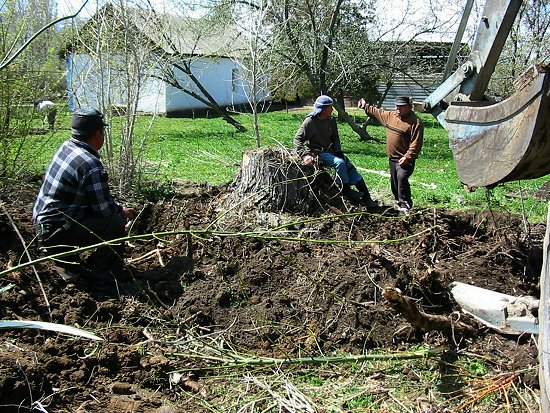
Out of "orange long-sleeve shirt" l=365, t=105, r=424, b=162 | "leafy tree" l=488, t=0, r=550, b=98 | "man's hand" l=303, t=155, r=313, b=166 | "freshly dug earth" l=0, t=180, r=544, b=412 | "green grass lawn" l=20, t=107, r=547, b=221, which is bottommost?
"freshly dug earth" l=0, t=180, r=544, b=412

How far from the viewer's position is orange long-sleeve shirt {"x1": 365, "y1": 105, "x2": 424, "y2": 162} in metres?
8.39

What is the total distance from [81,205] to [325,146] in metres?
3.75

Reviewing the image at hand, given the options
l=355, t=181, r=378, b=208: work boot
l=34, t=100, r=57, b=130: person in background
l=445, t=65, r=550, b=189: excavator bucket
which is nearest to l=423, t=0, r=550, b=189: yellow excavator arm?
l=445, t=65, r=550, b=189: excavator bucket

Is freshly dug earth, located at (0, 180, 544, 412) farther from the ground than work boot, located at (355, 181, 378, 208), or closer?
closer

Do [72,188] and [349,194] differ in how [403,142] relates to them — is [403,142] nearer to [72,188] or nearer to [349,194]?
A: [349,194]

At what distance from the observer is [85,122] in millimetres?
5496

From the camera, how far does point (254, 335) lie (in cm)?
489

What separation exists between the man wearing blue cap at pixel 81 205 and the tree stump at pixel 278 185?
5.79 ft

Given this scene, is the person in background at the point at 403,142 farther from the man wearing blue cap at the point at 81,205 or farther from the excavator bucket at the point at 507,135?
the excavator bucket at the point at 507,135

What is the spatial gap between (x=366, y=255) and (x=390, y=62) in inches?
693

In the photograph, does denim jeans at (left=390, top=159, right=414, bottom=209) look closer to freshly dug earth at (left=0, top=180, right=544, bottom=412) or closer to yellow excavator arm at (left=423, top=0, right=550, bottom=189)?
freshly dug earth at (left=0, top=180, right=544, bottom=412)

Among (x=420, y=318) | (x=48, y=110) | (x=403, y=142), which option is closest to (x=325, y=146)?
(x=403, y=142)

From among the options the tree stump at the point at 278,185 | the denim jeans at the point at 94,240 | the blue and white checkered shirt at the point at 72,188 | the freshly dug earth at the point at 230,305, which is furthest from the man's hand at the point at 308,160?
the blue and white checkered shirt at the point at 72,188

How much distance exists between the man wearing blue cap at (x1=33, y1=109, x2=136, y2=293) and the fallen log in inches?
99.3
